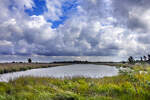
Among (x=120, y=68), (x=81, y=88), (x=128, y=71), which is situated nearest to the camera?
(x=81, y=88)

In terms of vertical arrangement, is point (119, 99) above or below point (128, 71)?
below

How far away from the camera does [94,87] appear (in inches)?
215

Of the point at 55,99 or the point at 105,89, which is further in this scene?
the point at 105,89

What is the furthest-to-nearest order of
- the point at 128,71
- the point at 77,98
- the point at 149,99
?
the point at 128,71 → the point at 149,99 → the point at 77,98

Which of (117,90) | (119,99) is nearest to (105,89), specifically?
(117,90)

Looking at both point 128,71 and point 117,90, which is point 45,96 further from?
point 128,71

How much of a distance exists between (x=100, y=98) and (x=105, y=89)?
1619 mm

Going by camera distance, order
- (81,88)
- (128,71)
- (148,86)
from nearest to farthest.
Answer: (148,86) < (81,88) < (128,71)

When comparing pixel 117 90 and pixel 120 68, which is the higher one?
pixel 120 68

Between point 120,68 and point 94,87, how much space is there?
8.63 feet

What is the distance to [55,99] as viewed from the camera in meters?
3.66

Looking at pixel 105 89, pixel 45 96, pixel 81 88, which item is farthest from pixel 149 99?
pixel 45 96

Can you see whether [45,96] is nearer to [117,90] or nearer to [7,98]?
[7,98]

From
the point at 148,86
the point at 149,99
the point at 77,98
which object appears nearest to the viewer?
the point at 77,98
